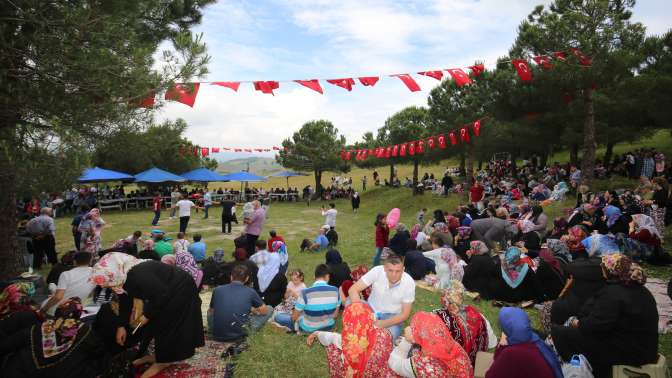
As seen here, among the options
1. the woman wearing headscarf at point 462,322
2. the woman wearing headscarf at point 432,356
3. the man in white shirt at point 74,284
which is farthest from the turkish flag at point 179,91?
the woman wearing headscarf at point 432,356

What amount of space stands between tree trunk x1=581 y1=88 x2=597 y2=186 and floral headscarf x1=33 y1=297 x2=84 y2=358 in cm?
1620

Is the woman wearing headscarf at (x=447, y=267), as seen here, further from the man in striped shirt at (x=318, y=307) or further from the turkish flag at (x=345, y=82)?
the turkish flag at (x=345, y=82)

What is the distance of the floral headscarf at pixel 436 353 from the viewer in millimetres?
2908

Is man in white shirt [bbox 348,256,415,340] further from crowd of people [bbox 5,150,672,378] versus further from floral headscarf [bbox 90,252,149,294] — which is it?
floral headscarf [bbox 90,252,149,294]

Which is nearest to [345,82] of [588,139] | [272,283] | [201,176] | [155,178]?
[272,283]

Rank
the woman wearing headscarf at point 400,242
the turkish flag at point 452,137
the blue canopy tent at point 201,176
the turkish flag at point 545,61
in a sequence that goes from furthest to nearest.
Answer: the blue canopy tent at point 201,176 → the turkish flag at point 452,137 → the turkish flag at point 545,61 → the woman wearing headscarf at point 400,242

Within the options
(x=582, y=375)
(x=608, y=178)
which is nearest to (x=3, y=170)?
(x=582, y=375)

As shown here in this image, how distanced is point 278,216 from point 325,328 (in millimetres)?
16615

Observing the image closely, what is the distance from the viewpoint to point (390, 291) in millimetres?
4055

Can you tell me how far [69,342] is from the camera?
11.1 feet

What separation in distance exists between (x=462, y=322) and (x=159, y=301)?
9.79ft

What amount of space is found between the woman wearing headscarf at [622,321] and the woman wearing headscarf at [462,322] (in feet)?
3.13

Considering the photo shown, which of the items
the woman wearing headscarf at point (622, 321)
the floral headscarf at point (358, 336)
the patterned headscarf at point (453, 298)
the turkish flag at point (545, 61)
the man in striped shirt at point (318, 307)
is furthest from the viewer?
the turkish flag at point (545, 61)

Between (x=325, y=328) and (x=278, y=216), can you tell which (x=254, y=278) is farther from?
(x=278, y=216)
